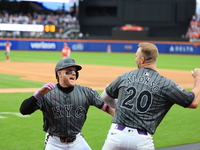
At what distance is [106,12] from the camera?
58.0 m

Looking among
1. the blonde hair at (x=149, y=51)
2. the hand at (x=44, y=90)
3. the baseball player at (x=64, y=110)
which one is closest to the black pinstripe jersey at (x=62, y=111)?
the baseball player at (x=64, y=110)

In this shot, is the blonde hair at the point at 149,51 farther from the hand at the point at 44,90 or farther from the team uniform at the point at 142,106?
the hand at the point at 44,90

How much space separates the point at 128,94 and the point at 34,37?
46.2 m

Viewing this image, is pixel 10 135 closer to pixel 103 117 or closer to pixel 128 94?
pixel 103 117

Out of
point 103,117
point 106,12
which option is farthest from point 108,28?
point 103,117

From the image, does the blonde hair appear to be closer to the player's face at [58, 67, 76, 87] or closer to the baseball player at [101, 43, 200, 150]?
the baseball player at [101, 43, 200, 150]

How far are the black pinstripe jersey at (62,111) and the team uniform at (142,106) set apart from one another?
0.79 meters

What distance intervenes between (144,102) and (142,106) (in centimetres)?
5

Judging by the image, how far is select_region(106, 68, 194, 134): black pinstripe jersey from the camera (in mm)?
4359

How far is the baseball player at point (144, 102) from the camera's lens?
434 centimetres

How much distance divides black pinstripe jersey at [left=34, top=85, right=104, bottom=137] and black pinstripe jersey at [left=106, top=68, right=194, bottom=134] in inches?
32.0

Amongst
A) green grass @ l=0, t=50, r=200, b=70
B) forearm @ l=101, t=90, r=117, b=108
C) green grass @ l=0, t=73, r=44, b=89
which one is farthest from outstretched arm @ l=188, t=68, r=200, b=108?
green grass @ l=0, t=50, r=200, b=70

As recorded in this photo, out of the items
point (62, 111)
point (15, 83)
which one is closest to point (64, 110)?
point (62, 111)

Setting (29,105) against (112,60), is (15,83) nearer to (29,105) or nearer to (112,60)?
(29,105)
